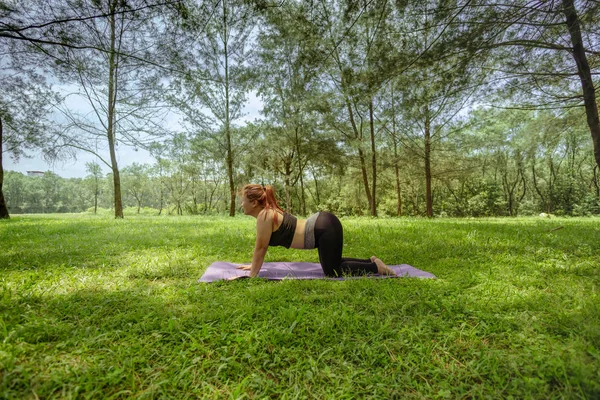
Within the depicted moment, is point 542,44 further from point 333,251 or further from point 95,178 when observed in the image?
point 95,178

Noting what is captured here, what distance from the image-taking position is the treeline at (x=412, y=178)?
52.6 ft

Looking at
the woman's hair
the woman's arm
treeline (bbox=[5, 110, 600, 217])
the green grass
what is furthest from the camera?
treeline (bbox=[5, 110, 600, 217])

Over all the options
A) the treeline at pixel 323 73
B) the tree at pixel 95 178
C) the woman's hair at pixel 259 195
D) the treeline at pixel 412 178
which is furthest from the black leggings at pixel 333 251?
the tree at pixel 95 178

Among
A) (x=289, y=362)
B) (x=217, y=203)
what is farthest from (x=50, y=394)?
(x=217, y=203)

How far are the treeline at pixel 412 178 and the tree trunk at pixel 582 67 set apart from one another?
538 cm

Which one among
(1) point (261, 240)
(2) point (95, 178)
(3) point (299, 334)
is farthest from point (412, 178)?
(2) point (95, 178)

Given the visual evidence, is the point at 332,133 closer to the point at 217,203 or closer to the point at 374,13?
the point at 374,13

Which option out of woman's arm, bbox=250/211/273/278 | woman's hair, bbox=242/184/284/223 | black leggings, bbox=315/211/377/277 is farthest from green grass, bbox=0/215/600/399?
woman's hair, bbox=242/184/284/223

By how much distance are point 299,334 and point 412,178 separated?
2300 cm

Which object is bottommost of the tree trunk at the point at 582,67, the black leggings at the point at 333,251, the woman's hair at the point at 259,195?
the black leggings at the point at 333,251

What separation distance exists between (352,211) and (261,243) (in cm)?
3049

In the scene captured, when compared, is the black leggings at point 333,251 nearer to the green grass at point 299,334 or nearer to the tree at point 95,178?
the green grass at point 299,334

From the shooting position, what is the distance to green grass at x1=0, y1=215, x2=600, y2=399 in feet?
4.72

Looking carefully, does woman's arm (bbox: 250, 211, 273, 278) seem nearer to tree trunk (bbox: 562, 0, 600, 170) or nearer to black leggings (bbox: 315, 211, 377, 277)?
black leggings (bbox: 315, 211, 377, 277)
